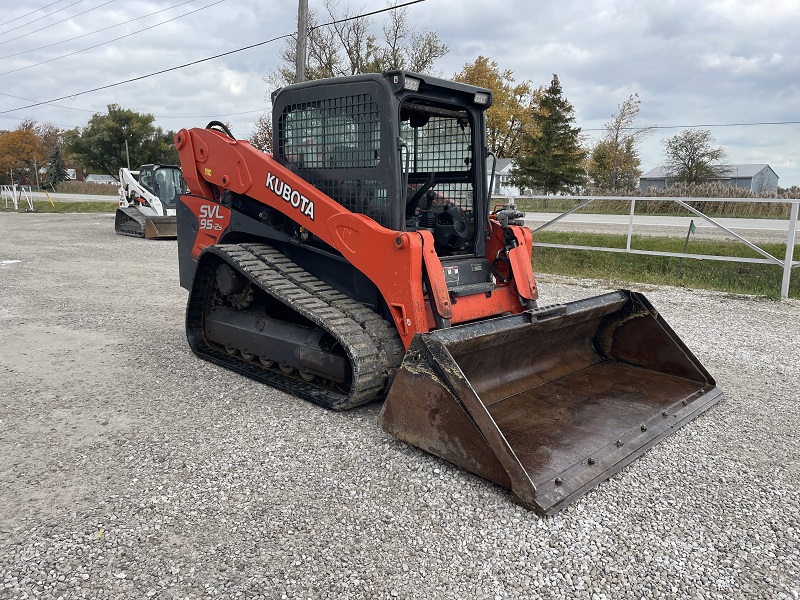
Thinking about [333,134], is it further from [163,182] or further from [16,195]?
[16,195]

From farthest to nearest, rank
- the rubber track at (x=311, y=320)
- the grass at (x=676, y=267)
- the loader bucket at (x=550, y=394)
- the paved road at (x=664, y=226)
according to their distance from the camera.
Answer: the paved road at (x=664, y=226)
the grass at (x=676, y=267)
the rubber track at (x=311, y=320)
the loader bucket at (x=550, y=394)

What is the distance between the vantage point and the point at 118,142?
2083 inches

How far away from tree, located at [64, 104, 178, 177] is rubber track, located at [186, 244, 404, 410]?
51849 mm

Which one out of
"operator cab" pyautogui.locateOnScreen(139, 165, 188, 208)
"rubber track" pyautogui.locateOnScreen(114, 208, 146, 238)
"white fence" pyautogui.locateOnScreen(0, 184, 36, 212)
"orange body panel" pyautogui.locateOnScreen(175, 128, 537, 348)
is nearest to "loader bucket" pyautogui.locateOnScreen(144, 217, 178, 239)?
"rubber track" pyautogui.locateOnScreen(114, 208, 146, 238)

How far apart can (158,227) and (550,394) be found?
48.2ft

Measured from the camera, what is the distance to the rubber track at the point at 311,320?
4.16 meters

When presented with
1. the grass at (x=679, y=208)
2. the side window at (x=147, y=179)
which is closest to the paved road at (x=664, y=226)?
the grass at (x=679, y=208)

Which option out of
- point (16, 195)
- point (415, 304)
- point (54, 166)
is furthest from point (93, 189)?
point (415, 304)

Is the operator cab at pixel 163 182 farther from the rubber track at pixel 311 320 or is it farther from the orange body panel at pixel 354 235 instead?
the rubber track at pixel 311 320

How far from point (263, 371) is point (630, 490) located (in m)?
3.04

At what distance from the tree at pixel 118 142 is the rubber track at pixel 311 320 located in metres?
51.8

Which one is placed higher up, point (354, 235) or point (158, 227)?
point (354, 235)

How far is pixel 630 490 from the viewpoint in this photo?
3355mm

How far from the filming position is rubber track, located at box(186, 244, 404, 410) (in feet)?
13.6
